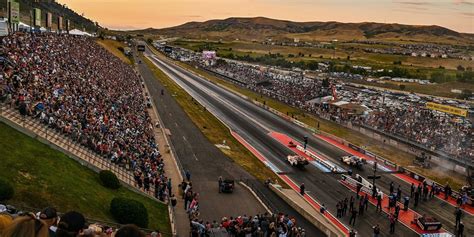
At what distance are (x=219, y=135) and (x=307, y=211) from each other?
2715 cm

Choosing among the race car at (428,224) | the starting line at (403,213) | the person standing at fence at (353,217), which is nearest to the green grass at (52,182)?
the person standing at fence at (353,217)

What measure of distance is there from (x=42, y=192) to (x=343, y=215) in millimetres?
19857

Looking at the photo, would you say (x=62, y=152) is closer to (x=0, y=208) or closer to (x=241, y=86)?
(x=0, y=208)

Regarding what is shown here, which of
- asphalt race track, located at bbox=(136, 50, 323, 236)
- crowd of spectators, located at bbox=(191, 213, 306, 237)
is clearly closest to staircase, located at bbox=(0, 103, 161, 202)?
asphalt race track, located at bbox=(136, 50, 323, 236)

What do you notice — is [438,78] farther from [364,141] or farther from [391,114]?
[364,141]

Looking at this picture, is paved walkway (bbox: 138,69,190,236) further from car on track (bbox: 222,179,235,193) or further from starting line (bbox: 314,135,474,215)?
starting line (bbox: 314,135,474,215)

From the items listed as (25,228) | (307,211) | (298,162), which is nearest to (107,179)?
(307,211)

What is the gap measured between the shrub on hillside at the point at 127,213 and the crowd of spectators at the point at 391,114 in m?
35.0

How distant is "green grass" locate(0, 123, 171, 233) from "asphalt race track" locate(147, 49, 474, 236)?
14650mm

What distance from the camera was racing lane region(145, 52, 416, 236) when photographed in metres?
32.5

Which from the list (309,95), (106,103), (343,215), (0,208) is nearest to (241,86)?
(309,95)

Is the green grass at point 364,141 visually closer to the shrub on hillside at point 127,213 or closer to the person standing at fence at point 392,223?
the person standing at fence at point 392,223

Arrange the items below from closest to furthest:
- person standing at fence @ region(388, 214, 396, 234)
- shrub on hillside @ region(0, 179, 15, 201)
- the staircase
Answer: shrub on hillside @ region(0, 179, 15, 201)
the staircase
person standing at fence @ region(388, 214, 396, 234)

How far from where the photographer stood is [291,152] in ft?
172
